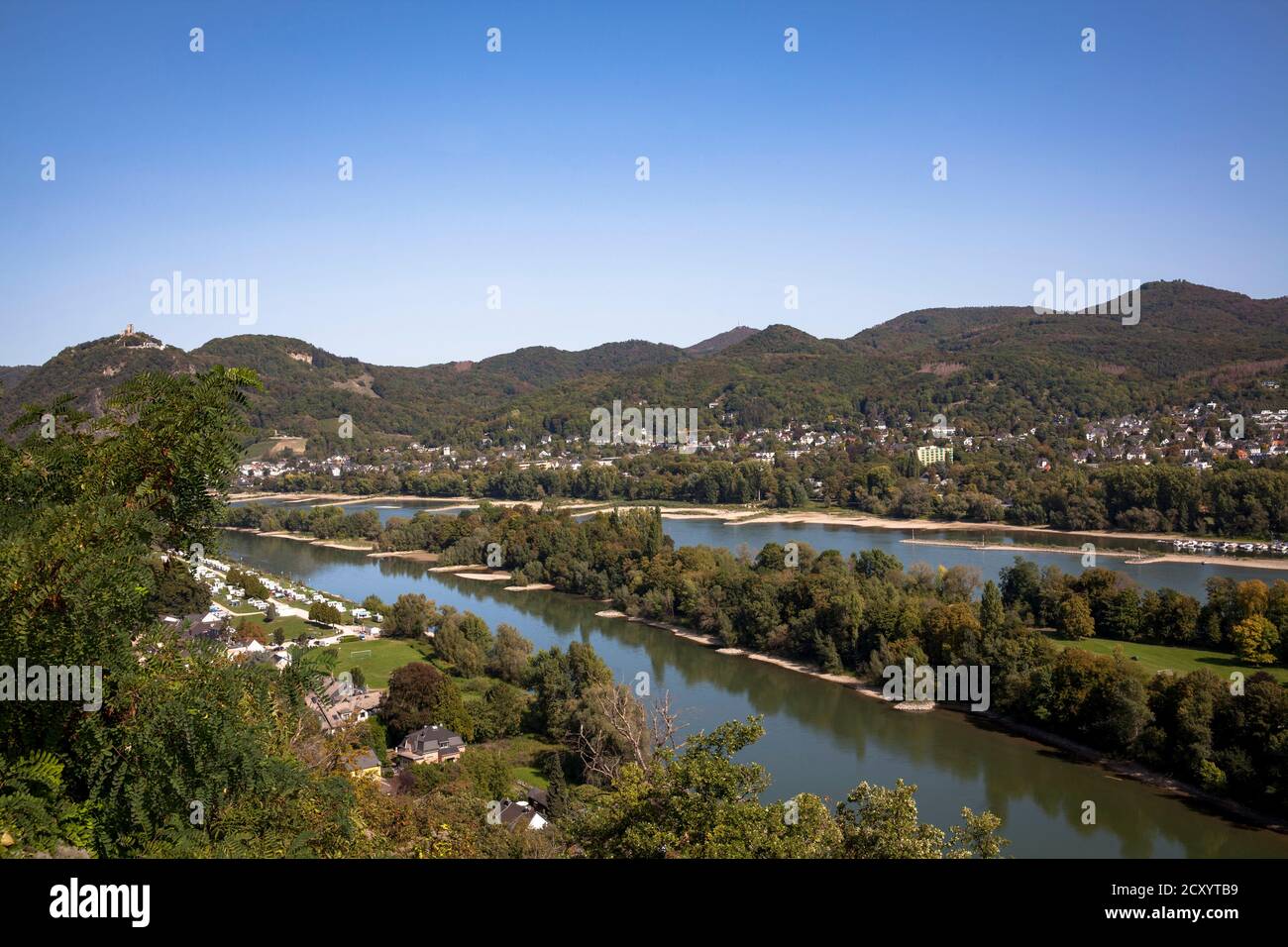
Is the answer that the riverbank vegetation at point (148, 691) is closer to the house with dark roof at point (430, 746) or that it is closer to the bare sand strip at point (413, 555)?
the house with dark roof at point (430, 746)

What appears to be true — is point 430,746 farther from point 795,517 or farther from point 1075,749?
point 795,517

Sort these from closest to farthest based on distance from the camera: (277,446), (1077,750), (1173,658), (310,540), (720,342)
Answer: (1077,750), (1173,658), (310,540), (277,446), (720,342)

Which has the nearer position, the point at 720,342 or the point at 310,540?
the point at 310,540

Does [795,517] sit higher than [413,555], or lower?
higher

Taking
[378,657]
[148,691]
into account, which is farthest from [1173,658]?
[148,691]

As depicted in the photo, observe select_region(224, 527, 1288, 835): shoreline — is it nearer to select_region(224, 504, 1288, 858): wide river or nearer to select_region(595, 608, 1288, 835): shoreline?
select_region(595, 608, 1288, 835): shoreline

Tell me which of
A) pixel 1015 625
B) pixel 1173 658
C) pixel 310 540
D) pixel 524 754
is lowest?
pixel 524 754

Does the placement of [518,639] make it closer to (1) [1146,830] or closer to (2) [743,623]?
(2) [743,623]
